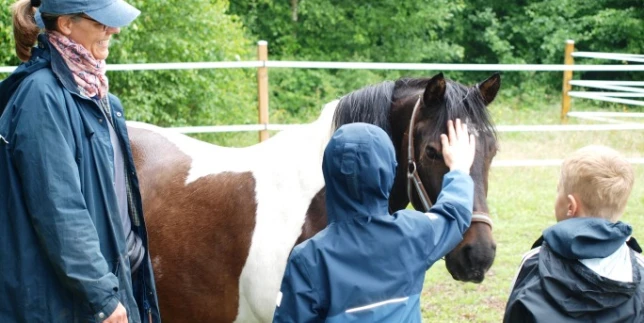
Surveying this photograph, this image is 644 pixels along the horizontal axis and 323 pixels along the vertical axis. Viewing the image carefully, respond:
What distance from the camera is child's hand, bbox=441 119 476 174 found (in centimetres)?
241

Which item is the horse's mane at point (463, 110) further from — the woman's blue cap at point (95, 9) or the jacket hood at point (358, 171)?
the woman's blue cap at point (95, 9)

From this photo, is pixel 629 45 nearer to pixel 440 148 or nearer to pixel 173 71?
pixel 173 71

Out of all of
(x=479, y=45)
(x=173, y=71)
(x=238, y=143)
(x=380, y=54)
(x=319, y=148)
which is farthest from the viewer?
(x=479, y=45)

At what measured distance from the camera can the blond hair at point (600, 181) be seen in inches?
84.9

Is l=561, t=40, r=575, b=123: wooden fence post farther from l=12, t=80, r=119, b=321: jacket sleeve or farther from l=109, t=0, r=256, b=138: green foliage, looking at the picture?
l=12, t=80, r=119, b=321: jacket sleeve

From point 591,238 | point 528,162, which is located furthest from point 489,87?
point 528,162

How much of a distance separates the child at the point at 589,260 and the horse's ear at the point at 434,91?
66 centimetres

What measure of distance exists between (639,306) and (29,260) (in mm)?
1675

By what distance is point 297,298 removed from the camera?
6.21 feet

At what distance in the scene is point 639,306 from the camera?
2156 millimetres

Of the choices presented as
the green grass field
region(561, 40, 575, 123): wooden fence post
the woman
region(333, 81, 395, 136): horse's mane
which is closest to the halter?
region(333, 81, 395, 136): horse's mane

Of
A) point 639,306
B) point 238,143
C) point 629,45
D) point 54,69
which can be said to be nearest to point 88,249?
point 54,69

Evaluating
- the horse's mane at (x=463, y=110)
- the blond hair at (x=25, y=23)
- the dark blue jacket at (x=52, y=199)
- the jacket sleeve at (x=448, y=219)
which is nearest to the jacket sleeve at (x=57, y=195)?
the dark blue jacket at (x=52, y=199)

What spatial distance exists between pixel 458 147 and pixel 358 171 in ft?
2.52
